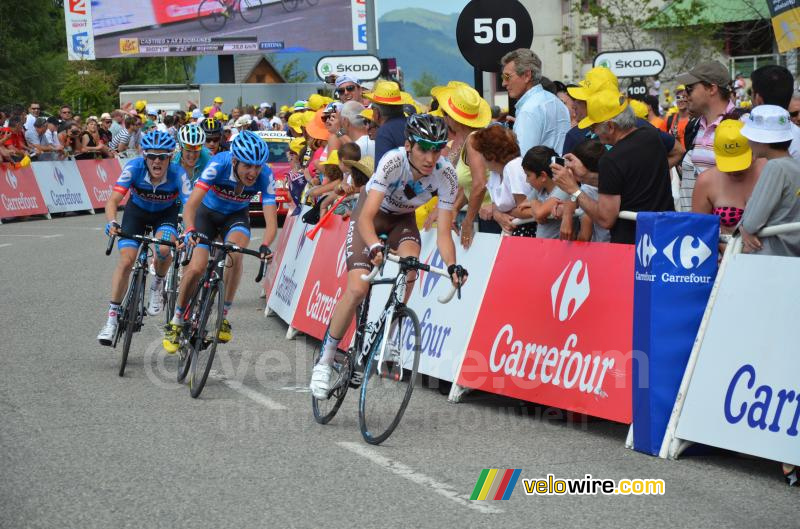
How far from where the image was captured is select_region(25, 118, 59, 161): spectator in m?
28.4

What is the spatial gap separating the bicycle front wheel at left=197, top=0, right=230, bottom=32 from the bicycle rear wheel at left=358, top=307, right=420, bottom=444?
57.6 meters

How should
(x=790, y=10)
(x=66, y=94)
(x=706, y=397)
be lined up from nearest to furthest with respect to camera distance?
1. (x=706, y=397)
2. (x=790, y=10)
3. (x=66, y=94)

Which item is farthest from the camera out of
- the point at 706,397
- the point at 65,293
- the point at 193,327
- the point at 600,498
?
the point at 65,293

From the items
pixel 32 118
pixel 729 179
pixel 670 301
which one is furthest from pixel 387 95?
pixel 32 118

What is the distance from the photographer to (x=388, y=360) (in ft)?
24.5

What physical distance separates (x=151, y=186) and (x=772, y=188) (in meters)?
5.82

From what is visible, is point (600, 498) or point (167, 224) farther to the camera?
point (167, 224)

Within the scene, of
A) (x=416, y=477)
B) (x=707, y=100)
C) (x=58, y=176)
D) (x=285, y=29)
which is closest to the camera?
(x=416, y=477)

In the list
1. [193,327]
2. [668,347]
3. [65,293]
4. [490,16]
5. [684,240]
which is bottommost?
[65,293]

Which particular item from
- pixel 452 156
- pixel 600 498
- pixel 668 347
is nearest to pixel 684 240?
pixel 668 347

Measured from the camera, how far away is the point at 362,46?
6419 centimetres

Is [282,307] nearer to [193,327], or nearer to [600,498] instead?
[193,327]

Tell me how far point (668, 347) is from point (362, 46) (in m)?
58.7

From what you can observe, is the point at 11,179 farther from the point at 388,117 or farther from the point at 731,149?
the point at 731,149
